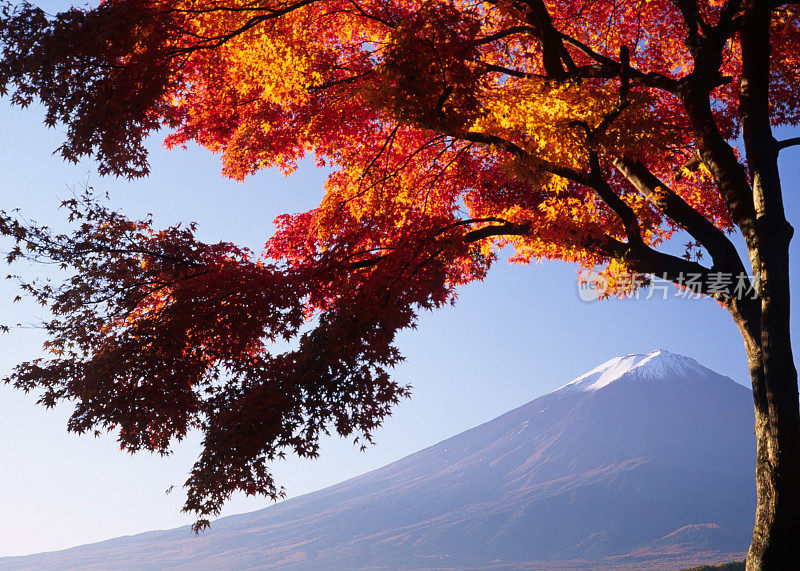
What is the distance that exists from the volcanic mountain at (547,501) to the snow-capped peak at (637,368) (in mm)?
791

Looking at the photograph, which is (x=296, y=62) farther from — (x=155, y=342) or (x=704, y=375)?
(x=704, y=375)

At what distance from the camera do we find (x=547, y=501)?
110 metres

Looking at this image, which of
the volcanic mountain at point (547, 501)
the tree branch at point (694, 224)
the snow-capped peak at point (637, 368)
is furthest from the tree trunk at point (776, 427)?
the snow-capped peak at point (637, 368)

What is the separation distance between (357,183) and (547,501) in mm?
114415

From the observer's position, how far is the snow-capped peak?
504 ft

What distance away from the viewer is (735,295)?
718 cm

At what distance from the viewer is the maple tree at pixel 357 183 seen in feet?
18.8

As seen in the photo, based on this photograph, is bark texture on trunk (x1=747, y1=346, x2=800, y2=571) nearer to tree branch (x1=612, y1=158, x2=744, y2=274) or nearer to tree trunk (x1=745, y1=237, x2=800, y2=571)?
tree trunk (x1=745, y1=237, x2=800, y2=571)

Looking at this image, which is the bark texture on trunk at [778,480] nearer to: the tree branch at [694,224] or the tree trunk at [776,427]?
the tree trunk at [776,427]

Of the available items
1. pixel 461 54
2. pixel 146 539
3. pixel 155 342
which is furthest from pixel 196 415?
pixel 146 539

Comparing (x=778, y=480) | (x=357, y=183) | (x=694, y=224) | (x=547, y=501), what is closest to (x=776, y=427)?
(x=778, y=480)

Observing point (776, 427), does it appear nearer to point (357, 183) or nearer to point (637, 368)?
point (357, 183)

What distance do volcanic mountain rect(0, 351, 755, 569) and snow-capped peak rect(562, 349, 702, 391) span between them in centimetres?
79

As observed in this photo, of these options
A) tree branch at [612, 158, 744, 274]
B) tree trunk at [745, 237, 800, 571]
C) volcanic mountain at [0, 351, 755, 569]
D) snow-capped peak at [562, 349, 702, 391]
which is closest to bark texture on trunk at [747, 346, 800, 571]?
tree trunk at [745, 237, 800, 571]
